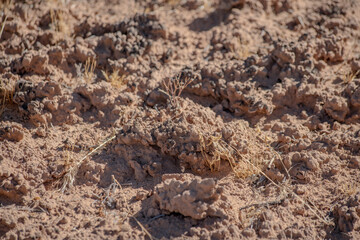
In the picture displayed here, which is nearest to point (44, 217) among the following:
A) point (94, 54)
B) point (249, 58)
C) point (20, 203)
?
point (20, 203)

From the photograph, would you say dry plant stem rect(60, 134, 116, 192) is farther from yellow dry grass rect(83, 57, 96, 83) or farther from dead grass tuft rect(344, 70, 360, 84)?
dead grass tuft rect(344, 70, 360, 84)

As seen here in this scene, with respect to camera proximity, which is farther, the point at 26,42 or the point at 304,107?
the point at 26,42

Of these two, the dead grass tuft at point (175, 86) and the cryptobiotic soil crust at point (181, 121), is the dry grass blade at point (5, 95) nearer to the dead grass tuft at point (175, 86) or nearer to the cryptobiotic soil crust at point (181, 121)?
the cryptobiotic soil crust at point (181, 121)

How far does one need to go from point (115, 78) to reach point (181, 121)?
0.97m

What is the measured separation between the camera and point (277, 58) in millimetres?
3678

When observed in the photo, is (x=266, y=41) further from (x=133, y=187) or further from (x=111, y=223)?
(x=111, y=223)

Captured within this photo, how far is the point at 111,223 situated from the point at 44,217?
52 centimetres

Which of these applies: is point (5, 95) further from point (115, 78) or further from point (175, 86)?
point (175, 86)

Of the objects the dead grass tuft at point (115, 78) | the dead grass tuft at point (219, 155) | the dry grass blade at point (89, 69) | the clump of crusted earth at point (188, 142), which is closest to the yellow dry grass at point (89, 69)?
the dry grass blade at point (89, 69)

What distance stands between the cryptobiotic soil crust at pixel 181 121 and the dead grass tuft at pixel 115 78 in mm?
20

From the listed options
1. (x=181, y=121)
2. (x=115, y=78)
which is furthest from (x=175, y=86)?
(x=115, y=78)

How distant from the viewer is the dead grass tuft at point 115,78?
3609 millimetres

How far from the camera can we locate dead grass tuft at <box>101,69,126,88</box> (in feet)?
11.8

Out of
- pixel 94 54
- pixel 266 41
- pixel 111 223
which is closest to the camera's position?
pixel 111 223
